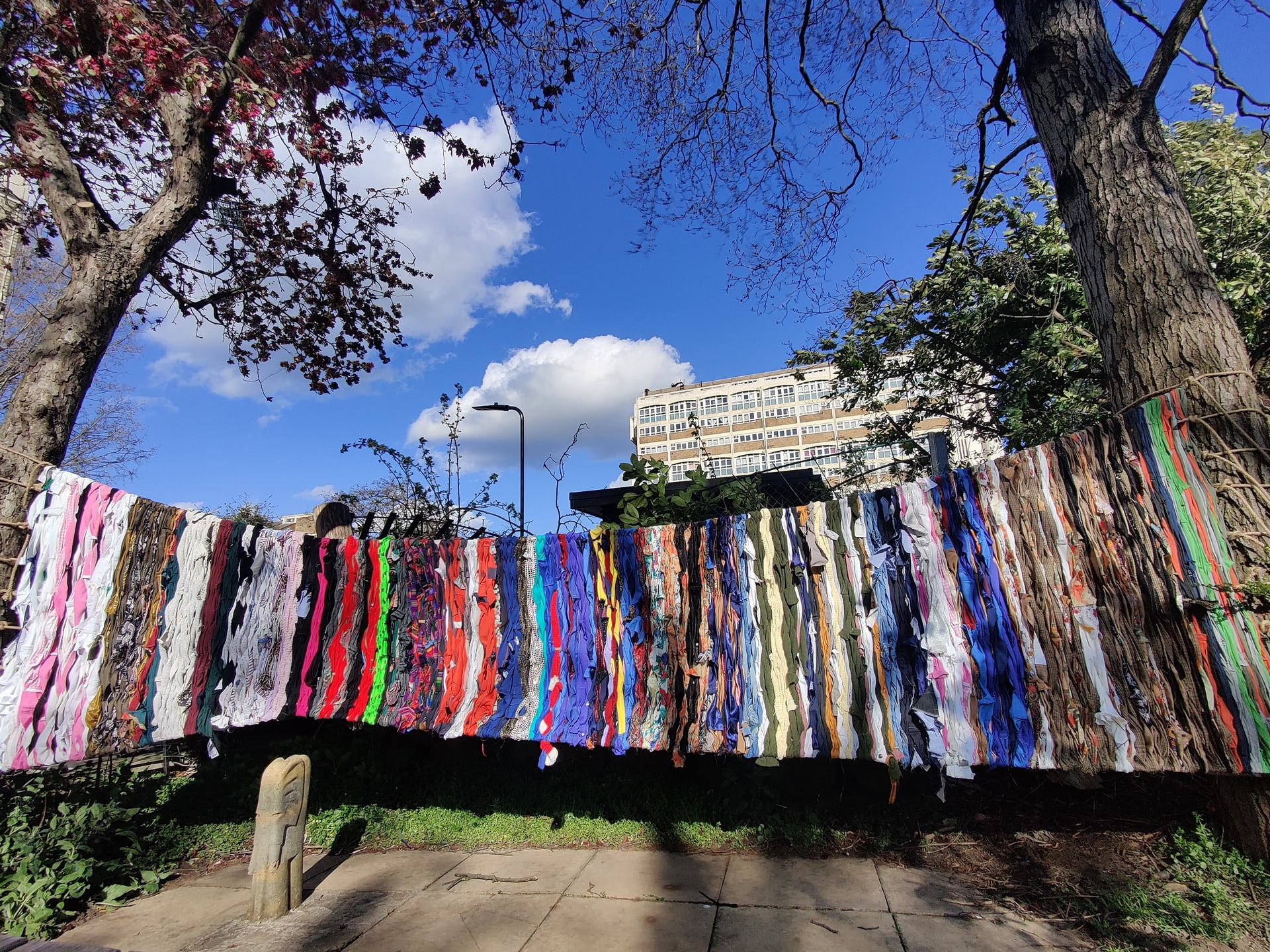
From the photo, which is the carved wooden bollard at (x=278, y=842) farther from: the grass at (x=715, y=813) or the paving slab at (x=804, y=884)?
the paving slab at (x=804, y=884)

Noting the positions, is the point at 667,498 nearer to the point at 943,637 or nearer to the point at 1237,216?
the point at 943,637

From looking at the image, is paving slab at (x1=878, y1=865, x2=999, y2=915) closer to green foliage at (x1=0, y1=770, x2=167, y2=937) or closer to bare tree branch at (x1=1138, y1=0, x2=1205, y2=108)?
bare tree branch at (x1=1138, y1=0, x2=1205, y2=108)

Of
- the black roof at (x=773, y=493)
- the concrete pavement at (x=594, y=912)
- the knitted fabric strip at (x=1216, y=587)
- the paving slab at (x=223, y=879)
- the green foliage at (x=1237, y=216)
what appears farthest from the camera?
the green foliage at (x=1237, y=216)

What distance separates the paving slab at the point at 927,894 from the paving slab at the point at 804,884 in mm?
62

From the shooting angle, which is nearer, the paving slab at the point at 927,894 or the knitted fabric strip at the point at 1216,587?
the knitted fabric strip at the point at 1216,587

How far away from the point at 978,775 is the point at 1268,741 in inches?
80.2

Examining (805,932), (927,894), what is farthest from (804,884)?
(927,894)

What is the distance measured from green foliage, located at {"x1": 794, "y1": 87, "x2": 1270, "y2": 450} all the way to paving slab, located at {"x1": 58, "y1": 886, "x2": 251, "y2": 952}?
6.09 m

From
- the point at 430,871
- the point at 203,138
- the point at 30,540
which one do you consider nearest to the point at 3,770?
the point at 30,540

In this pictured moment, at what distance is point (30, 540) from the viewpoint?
9.77 ft

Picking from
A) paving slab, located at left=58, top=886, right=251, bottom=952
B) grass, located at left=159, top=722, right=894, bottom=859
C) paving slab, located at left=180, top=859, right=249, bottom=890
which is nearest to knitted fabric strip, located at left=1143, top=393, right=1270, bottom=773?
grass, located at left=159, top=722, right=894, bottom=859

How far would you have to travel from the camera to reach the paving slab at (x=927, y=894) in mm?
2756

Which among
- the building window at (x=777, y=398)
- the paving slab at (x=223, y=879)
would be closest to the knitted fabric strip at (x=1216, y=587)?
the paving slab at (x=223, y=879)

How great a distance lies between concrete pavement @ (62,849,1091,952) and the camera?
2635mm
